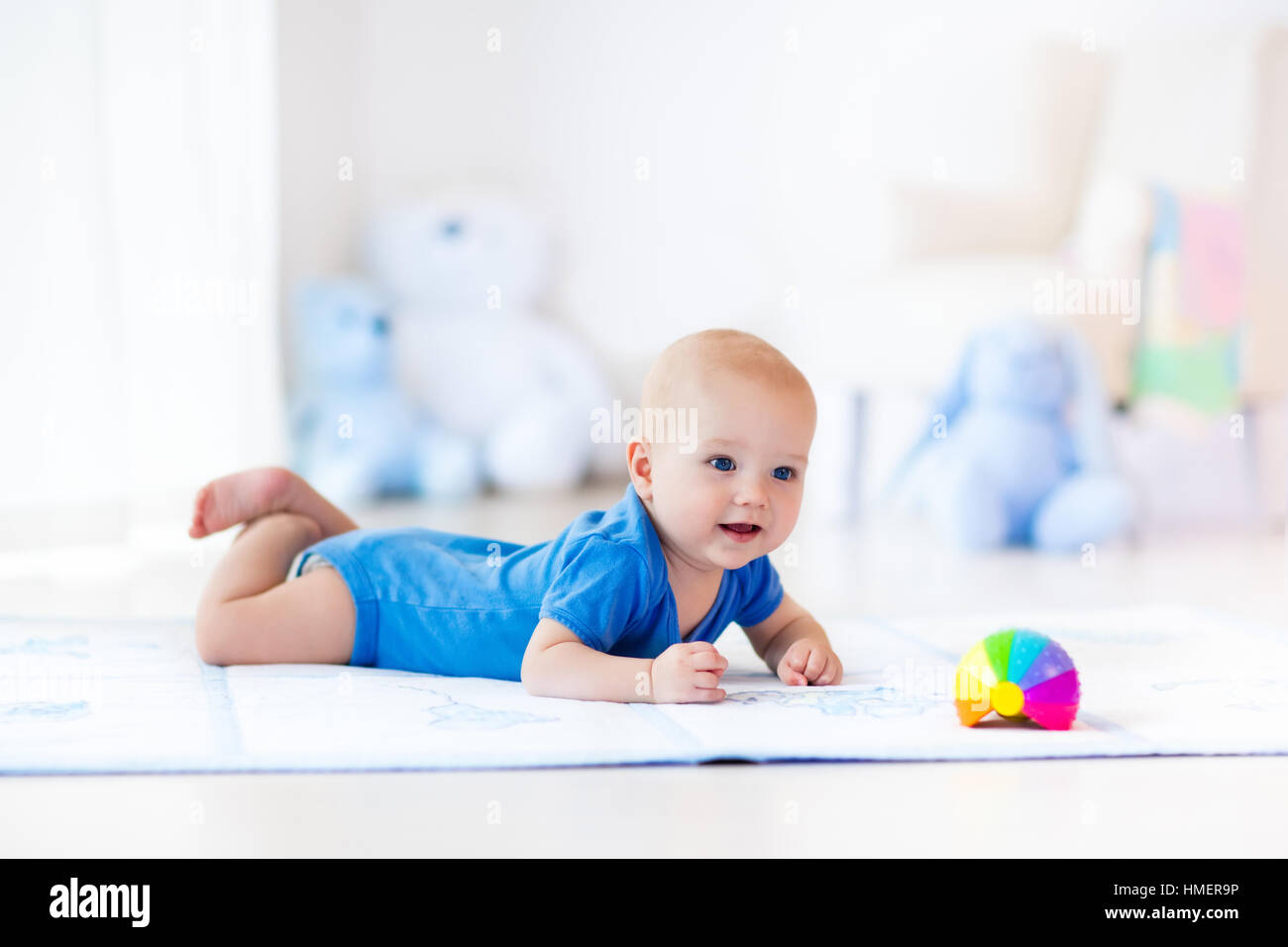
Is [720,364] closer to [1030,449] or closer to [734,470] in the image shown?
[734,470]

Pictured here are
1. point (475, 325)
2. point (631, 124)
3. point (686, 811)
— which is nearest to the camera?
point (686, 811)

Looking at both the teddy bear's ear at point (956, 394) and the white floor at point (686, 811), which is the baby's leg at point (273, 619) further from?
the teddy bear's ear at point (956, 394)

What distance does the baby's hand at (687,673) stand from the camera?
1.06 meters

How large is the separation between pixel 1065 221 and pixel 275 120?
1878mm

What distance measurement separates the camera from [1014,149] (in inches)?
116

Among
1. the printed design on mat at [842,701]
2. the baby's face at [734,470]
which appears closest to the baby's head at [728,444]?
the baby's face at [734,470]

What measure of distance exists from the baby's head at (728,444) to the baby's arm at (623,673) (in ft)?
0.30

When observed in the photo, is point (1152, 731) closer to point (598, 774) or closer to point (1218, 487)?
point (598, 774)

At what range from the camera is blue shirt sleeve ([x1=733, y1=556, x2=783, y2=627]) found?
1.24 metres

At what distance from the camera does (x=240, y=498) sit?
1.36 m

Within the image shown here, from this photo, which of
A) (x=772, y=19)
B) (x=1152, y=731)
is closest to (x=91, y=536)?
(x=1152, y=731)

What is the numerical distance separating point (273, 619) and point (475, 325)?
7.85 ft

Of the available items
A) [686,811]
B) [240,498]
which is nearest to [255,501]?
[240,498]
